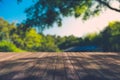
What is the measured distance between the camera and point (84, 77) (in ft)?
21.1

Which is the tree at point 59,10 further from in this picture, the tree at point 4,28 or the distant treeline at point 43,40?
the tree at point 4,28

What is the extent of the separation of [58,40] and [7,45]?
72346 mm

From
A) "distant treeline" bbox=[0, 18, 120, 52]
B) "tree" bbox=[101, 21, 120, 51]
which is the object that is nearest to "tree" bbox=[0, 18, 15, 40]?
"distant treeline" bbox=[0, 18, 120, 52]

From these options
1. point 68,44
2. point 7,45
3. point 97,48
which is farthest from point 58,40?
point 7,45

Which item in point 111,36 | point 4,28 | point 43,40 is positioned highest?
point 4,28

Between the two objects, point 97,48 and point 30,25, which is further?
point 97,48

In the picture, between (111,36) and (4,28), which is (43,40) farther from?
(111,36)

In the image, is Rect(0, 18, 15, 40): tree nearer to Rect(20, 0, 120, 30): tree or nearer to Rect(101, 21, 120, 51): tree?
Rect(101, 21, 120, 51): tree

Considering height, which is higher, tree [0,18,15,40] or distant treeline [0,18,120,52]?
tree [0,18,15,40]

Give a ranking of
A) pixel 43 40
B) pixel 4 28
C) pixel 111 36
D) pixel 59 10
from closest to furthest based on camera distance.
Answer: pixel 59 10, pixel 111 36, pixel 4 28, pixel 43 40

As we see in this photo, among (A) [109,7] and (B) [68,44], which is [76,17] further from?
(B) [68,44]

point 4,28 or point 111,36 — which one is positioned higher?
point 4,28

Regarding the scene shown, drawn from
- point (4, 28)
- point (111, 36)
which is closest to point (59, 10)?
point (111, 36)

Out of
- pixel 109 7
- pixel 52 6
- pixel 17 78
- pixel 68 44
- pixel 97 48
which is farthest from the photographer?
pixel 68 44
